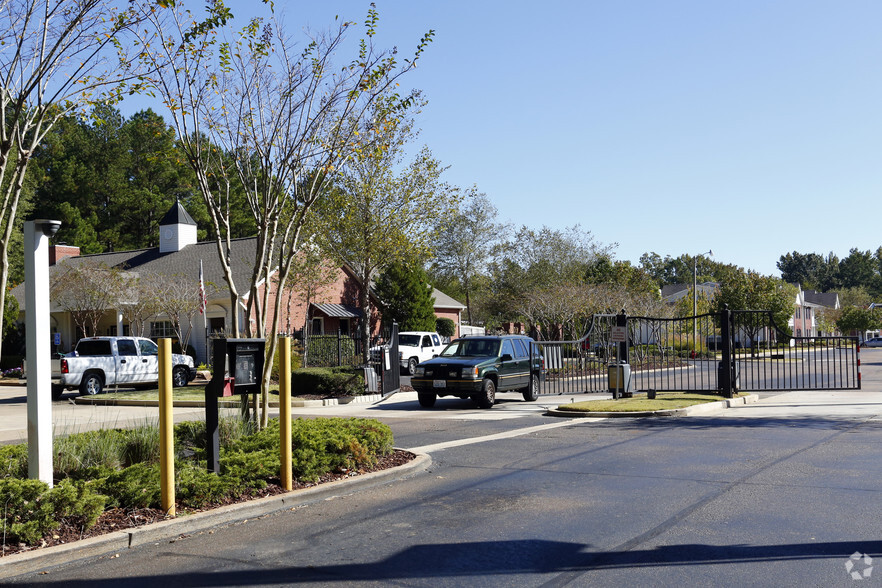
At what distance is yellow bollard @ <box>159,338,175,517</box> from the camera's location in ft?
23.5

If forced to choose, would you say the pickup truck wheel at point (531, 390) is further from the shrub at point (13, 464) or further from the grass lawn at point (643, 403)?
the shrub at point (13, 464)

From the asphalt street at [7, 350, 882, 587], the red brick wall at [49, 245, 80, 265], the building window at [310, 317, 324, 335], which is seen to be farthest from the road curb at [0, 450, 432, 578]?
the red brick wall at [49, 245, 80, 265]

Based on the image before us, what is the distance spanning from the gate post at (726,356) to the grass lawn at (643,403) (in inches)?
13.1

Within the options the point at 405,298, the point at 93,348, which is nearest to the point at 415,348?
Result: the point at 405,298

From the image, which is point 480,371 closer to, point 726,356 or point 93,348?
point 726,356

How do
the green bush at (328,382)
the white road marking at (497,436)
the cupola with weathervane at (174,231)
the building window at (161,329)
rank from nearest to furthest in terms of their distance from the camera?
1. the white road marking at (497,436)
2. the green bush at (328,382)
3. the building window at (161,329)
4. the cupola with weathervane at (174,231)

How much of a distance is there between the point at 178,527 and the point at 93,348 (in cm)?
2005

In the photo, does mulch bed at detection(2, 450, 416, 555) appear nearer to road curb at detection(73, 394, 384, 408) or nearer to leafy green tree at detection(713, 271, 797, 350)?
road curb at detection(73, 394, 384, 408)

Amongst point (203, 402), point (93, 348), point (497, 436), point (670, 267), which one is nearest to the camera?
point (497, 436)

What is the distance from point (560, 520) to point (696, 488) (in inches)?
84.1

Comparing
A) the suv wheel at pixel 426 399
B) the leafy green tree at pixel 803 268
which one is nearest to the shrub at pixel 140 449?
the suv wheel at pixel 426 399

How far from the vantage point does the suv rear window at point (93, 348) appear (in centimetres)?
2514

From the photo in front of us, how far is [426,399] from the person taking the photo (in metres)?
20.1

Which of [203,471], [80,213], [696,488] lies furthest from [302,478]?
[80,213]
